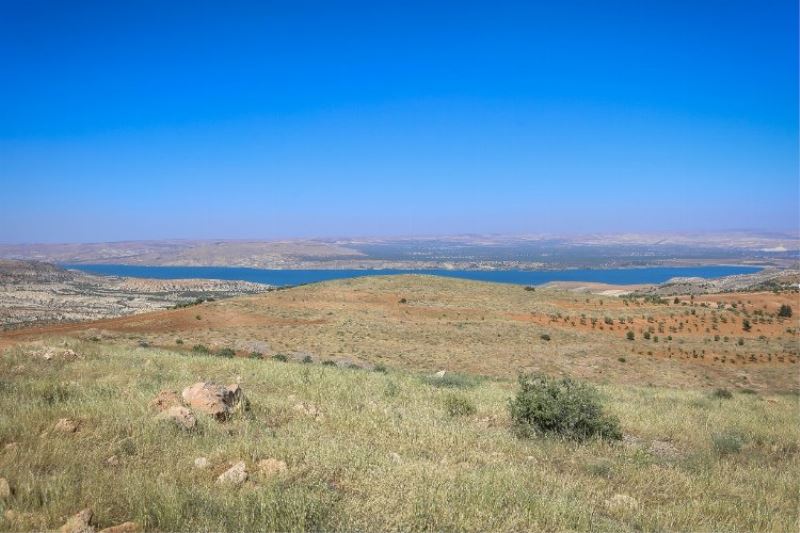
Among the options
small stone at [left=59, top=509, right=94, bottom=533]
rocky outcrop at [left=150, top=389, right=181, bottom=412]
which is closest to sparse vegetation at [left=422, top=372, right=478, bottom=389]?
rocky outcrop at [left=150, top=389, right=181, bottom=412]

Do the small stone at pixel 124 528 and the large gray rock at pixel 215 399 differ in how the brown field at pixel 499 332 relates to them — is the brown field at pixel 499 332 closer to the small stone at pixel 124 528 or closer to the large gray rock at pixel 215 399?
the large gray rock at pixel 215 399

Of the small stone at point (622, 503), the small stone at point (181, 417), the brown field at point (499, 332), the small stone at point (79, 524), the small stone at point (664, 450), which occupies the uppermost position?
the small stone at point (79, 524)

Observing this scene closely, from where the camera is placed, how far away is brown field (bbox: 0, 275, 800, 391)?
2533cm

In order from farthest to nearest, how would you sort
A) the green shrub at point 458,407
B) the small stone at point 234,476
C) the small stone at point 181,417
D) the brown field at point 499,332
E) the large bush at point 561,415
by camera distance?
the brown field at point 499,332 → the green shrub at point 458,407 → the large bush at point 561,415 → the small stone at point 181,417 → the small stone at point 234,476

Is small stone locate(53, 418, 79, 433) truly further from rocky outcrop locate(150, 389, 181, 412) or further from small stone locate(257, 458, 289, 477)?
small stone locate(257, 458, 289, 477)

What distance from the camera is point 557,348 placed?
96.0 ft

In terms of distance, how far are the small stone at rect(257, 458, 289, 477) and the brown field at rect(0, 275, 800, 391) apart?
18394 mm

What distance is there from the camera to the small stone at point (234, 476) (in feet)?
15.1

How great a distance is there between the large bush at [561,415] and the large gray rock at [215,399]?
467 cm

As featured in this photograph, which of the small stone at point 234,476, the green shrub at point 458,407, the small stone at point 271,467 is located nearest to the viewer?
the small stone at point 234,476

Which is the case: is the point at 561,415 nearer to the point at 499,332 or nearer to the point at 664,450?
the point at 664,450

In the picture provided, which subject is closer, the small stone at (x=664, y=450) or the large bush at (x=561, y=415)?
the small stone at (x=664, y=450)

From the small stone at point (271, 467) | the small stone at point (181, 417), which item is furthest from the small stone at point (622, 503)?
the small stone at point (181, 417)

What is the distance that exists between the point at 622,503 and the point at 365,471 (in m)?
2.62
